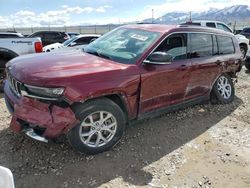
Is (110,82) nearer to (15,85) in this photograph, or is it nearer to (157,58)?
(157,58)

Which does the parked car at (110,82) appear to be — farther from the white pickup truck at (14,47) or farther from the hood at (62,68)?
the white pickup truck at (14,47)

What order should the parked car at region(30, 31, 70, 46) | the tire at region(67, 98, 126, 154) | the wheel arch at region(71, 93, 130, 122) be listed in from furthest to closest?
the parked car at region(30, 31, 70, 46)
the wheel arch at region(71, 93, 130, 122)
the tire at region(67, 98, 126, 154)

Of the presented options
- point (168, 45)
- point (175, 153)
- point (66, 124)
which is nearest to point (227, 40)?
point (168, 45)

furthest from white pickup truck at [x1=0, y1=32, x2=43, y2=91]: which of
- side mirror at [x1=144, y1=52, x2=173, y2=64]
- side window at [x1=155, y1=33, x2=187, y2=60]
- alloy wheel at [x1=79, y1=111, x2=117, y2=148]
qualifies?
alloy wheel at [x1=79, y1=111, x2=117, y2=148]

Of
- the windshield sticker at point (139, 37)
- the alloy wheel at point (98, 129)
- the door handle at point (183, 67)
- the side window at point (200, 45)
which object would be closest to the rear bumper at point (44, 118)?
the alloy wheel at point (98, 129)

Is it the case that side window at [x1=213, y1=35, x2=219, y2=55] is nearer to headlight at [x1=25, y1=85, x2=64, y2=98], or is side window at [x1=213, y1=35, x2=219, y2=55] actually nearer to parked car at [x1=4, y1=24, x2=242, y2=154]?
parked car at [x1=4, y1=24, x2=242, y2=154]

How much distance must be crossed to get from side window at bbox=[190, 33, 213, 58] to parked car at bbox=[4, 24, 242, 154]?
10 mm

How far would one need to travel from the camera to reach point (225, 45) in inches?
250

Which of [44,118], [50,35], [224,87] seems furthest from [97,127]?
[50,35]

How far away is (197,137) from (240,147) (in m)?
0.66

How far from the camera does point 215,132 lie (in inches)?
203

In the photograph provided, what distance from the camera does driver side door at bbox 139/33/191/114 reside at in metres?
4.56

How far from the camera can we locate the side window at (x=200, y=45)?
213 inches

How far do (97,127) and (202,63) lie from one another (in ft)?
8.17
